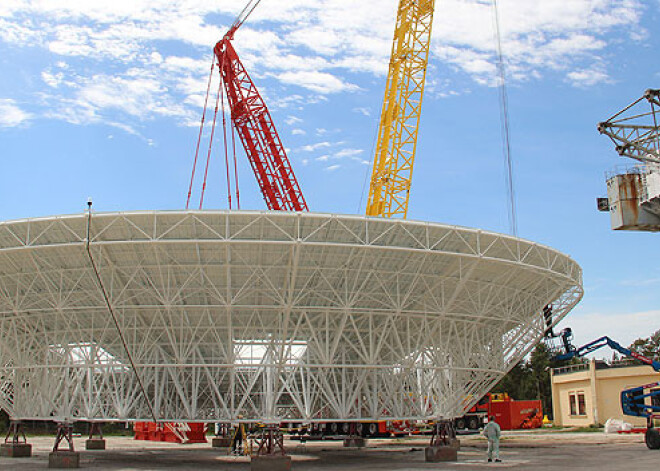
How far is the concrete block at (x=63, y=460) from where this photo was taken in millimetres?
35469

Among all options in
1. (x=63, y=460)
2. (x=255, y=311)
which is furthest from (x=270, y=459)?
(x=63, y=460)

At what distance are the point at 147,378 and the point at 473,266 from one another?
1774cm

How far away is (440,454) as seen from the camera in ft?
125

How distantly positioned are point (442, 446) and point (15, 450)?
88.2ft

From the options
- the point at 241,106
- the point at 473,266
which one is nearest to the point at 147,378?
the point at 473,266

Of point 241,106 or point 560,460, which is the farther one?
point 241,106

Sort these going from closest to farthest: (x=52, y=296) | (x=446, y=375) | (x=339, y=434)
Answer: (x=52, y=296)
(x=446, y=375)
(x=339, y=434)

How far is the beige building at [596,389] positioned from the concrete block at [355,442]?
28.6m

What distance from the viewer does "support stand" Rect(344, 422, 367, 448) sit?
180ft

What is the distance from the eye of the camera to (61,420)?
36.4 metres

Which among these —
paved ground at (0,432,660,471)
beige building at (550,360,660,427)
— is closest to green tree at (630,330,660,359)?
beige building at (550,360,660,427)

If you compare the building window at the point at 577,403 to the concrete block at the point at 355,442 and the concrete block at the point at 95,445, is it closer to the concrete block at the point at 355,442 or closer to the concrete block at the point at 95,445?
the concrete block at the point at 355,442

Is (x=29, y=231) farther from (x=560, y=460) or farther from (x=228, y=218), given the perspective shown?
(x=560, y=460)

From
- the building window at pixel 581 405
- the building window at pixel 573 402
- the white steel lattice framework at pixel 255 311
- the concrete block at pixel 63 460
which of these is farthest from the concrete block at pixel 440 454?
the building window at pixel 573 402
